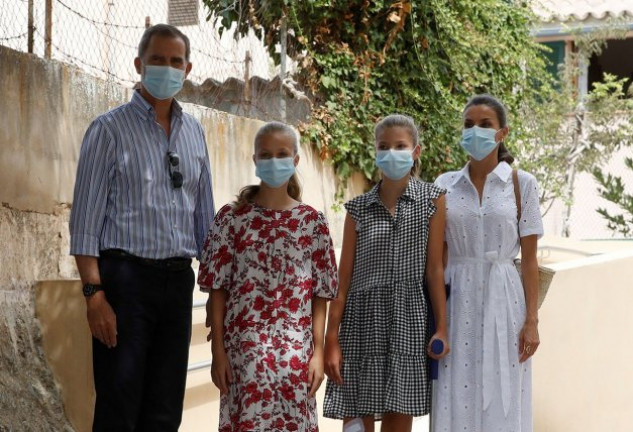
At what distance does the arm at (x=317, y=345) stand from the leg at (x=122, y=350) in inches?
25.7

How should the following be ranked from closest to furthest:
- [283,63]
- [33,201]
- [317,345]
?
[317,345] < [33,201] < [283,63]

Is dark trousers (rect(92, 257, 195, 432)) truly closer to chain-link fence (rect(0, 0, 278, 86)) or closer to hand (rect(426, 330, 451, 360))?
hand (rect(426, 330, 451, 360))

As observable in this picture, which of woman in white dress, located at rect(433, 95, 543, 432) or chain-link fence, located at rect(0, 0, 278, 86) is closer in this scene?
woman in white dress, located at rect(433, 95, 543, 432)

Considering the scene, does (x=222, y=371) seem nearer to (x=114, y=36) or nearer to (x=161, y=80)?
(x=161, y=80)

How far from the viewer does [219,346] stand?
3.77m

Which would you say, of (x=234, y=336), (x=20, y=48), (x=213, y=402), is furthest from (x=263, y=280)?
(x=20, y=48)

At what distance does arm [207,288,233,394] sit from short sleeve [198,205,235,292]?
1.9 inches

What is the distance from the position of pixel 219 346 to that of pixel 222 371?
9 centimetres

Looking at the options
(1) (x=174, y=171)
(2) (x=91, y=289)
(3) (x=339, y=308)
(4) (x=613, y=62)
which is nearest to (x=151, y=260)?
(2) (x=91, y=289)

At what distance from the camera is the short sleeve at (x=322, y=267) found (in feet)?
12.8

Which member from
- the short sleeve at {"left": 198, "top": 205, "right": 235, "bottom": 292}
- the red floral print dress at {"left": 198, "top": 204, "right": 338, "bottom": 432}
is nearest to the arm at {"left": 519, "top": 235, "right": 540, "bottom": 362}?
the red floral print dress at {"left": 198, "top": 204, "right": 338, "bottom": 432}

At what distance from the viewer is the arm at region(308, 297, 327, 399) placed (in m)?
3.80

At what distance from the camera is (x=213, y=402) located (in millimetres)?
5312

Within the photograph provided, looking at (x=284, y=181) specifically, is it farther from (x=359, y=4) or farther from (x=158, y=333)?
(x=359, y=4)
